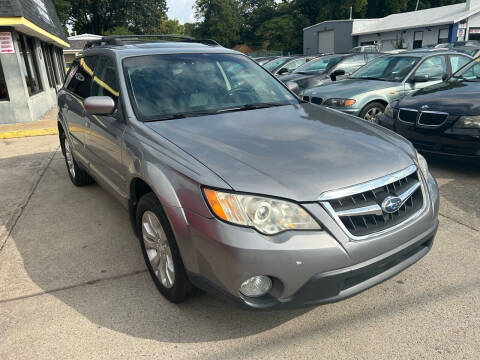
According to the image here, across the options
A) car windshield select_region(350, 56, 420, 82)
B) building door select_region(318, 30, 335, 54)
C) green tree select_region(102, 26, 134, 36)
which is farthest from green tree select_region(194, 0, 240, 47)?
car windshield select_region(350, 56, 420, 82)

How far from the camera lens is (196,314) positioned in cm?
261

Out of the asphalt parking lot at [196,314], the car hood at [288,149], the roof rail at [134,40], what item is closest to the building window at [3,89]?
the roof rail at [134,40]

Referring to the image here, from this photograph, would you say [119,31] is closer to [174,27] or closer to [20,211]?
[20,211]

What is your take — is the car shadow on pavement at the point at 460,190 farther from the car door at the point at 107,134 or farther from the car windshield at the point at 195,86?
the car door at the point at 107,134

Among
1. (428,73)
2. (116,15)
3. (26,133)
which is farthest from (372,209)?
(116,15)

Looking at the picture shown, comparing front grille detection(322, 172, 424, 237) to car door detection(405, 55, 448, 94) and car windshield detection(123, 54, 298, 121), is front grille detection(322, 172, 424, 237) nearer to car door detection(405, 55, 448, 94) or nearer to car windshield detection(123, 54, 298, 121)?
car windshield detection(123, 54, 298, 121)

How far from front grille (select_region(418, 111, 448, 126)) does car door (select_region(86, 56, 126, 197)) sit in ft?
12.7

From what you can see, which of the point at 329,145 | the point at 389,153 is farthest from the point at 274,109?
the point at 389,153

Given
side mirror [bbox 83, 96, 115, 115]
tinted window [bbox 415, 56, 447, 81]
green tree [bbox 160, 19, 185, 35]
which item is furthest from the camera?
green tree [bbox 160, 19, 185, 35]

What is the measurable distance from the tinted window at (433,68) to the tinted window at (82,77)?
567cm

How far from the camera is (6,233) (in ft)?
13.0

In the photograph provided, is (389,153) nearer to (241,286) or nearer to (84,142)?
(241,286)

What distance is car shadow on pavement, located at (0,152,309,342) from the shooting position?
2.51 m

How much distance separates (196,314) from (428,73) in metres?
6.64
